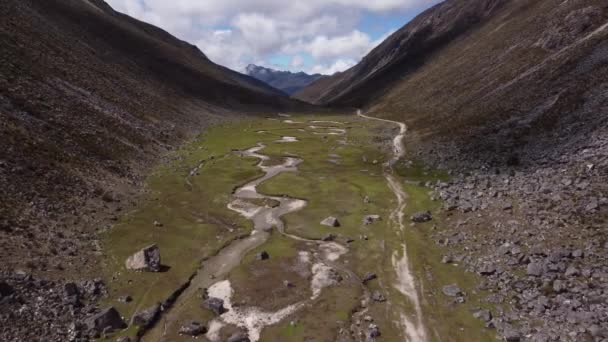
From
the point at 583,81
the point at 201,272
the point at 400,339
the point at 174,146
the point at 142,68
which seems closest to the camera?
the point at 400,339

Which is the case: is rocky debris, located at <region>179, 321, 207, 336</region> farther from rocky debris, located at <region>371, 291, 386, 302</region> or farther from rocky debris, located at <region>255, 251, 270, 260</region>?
rocky debris, located at <region>371, 291, 386, 302</region>

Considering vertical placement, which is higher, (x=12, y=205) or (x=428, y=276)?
(x=12, y=205)

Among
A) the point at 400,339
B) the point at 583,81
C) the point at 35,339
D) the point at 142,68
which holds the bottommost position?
the point at 400,339

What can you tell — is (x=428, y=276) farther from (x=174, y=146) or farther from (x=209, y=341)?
(x=174, y=146)

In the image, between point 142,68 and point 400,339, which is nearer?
point 400,339

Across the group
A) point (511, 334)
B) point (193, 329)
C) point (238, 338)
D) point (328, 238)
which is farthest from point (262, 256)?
point (511, 334)

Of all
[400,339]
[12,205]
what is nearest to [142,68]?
[12,205]

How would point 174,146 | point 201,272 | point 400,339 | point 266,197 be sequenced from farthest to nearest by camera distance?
1. point 174,146
2. point 266,197
3. point 201,272
4. point 400,339

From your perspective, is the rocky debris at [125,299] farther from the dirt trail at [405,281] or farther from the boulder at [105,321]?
the dirt trail at [405,281]
